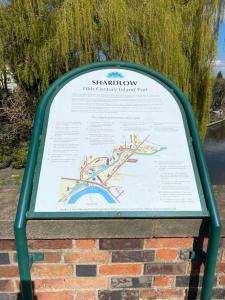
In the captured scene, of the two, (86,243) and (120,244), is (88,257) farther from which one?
(120,244)

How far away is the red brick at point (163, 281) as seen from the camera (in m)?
1.78

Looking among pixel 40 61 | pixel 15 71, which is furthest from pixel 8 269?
pixel 15 71

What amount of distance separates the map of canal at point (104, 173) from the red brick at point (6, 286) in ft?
2.15

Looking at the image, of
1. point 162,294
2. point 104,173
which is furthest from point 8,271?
point 162,294

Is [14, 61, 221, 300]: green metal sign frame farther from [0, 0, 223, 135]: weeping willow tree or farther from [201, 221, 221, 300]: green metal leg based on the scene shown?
[0, 0, 223, 135]: weeping willow tree

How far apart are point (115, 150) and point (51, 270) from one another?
0.74 metres

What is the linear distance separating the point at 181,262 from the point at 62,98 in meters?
1.17

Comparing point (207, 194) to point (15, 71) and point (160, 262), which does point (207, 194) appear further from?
point (15, 71)

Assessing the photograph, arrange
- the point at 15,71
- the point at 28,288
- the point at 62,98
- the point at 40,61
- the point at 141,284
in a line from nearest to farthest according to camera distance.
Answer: the point at 28,288 → the point at 141,284 → the point at 62,98 → the point at 40,61 → the point at 15,71

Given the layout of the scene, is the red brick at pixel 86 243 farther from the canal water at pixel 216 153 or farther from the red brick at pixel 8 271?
the canal water at pixel 216 153

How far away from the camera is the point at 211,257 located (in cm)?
154

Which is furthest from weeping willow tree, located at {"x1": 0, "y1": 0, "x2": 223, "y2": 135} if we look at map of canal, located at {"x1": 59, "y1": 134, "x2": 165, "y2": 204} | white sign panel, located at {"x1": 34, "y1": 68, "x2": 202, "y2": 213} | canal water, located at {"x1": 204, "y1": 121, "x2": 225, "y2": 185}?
canal water, located at {"x1": 204, "y1": 121, "x2": 225, "y2": 185}

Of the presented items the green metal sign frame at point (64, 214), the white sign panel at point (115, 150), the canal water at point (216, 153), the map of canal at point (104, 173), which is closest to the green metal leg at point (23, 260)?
the green metal sign frame at point (64, 214)

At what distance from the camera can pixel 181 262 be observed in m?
1.75
